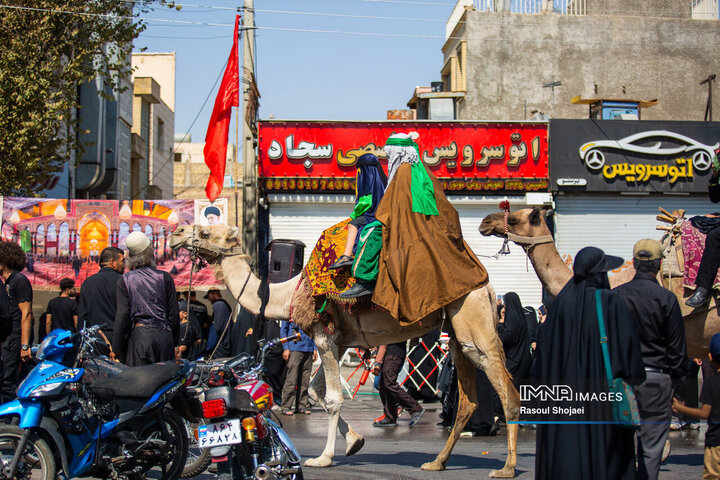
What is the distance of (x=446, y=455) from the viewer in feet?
26.0

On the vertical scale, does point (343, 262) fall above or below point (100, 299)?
above

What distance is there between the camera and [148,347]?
26.4ft

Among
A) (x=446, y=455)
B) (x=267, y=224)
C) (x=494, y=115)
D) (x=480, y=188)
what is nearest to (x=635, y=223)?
(x=480, y=188)

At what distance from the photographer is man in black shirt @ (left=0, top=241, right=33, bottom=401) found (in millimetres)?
9188

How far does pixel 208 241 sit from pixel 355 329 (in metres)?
1.92

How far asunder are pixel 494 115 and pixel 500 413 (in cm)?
1801

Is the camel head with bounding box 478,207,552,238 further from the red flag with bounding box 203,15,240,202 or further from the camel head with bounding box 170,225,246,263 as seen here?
the red flag with bounding box 203,15,240,202

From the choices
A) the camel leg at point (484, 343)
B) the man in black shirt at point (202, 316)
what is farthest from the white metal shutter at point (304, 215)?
the camel leg at point (484, 343)

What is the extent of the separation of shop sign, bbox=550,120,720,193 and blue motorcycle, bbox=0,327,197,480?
18.1 meters

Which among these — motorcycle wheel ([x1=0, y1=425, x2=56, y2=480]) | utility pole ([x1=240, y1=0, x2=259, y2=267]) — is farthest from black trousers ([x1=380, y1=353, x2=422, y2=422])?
utility pole ([x1=240, y1=0, x2=259, y2=267])

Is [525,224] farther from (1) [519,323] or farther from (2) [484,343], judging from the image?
(1) [519,323]

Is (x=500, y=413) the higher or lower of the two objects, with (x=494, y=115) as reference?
lower

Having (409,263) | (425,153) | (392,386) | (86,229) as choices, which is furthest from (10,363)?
(425,153)

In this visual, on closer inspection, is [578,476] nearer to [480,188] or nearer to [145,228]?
[145,228]
